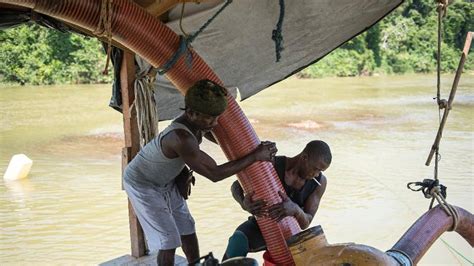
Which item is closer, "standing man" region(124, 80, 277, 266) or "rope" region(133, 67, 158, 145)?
"standing man" region(124, 80, 277, 266)

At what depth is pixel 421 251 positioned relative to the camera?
2.77 metres

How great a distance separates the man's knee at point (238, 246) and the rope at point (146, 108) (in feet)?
3.27

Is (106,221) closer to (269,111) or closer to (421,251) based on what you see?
(421,251)

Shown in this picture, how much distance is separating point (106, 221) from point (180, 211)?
17.8 ft

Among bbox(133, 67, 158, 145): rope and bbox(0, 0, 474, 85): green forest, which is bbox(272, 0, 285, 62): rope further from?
bbox(0, 0, 474, 85): green forest

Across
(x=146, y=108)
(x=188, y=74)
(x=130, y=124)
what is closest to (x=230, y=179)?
(x=130, y=124)

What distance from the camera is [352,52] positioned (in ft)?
96.0

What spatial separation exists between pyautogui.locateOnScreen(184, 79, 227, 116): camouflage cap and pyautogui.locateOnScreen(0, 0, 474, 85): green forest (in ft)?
69.7

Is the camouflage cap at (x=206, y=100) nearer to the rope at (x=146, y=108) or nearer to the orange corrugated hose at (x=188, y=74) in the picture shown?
the orange corrugated hose at (x=188, y=74)

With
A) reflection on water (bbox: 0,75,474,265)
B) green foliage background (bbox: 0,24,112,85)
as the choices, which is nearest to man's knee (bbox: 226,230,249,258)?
reflection on water (bbox: 0,75,474,265)

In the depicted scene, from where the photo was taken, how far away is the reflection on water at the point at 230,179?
7375 millimetres

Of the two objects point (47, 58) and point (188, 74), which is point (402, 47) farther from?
point (188, 74)

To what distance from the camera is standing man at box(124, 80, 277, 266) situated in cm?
238

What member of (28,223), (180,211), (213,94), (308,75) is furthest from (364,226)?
(308,75)
